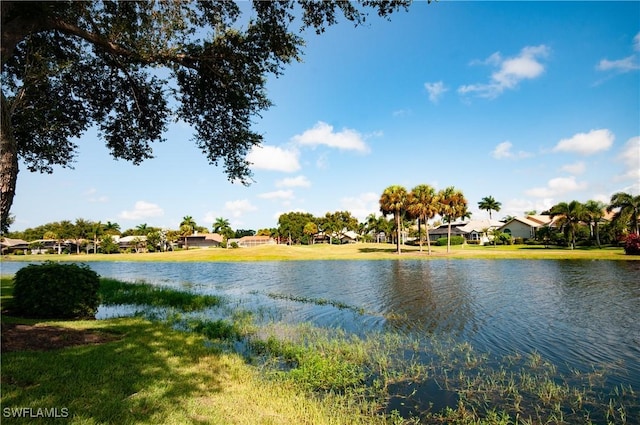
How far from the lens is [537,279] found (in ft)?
98.4

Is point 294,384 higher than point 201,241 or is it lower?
lower

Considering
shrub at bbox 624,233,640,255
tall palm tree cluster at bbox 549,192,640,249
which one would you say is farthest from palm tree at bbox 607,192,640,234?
shrub at bbox 624,233,640,255

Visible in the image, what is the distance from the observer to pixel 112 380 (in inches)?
267

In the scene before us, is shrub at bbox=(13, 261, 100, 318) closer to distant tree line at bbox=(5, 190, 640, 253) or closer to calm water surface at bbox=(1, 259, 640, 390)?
calm water surface at bbox=(1, 259, 640, 390)

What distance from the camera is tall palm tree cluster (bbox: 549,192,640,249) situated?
5856 centimetres

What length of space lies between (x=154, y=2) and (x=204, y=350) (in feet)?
35.1

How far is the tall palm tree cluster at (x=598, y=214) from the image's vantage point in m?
58.6

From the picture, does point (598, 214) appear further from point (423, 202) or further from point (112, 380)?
point (112, 380)

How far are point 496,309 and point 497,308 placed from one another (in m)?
0.32

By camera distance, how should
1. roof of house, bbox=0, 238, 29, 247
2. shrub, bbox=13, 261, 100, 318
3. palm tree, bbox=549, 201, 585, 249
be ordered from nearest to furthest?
shrub, bbox=13, 261, 100, 318 < palm tree, bbox=549, 201, 585, 249 < roof of house, bbox=0, 238, 29, 247

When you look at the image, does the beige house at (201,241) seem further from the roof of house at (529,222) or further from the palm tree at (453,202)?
the roof of house at (529,222)

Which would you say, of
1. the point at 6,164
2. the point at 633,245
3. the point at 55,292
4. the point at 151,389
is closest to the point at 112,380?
the point at 151,389

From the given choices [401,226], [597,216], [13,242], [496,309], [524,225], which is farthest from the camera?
[13,242]

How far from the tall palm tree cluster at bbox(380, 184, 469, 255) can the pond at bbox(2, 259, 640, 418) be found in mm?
30962
